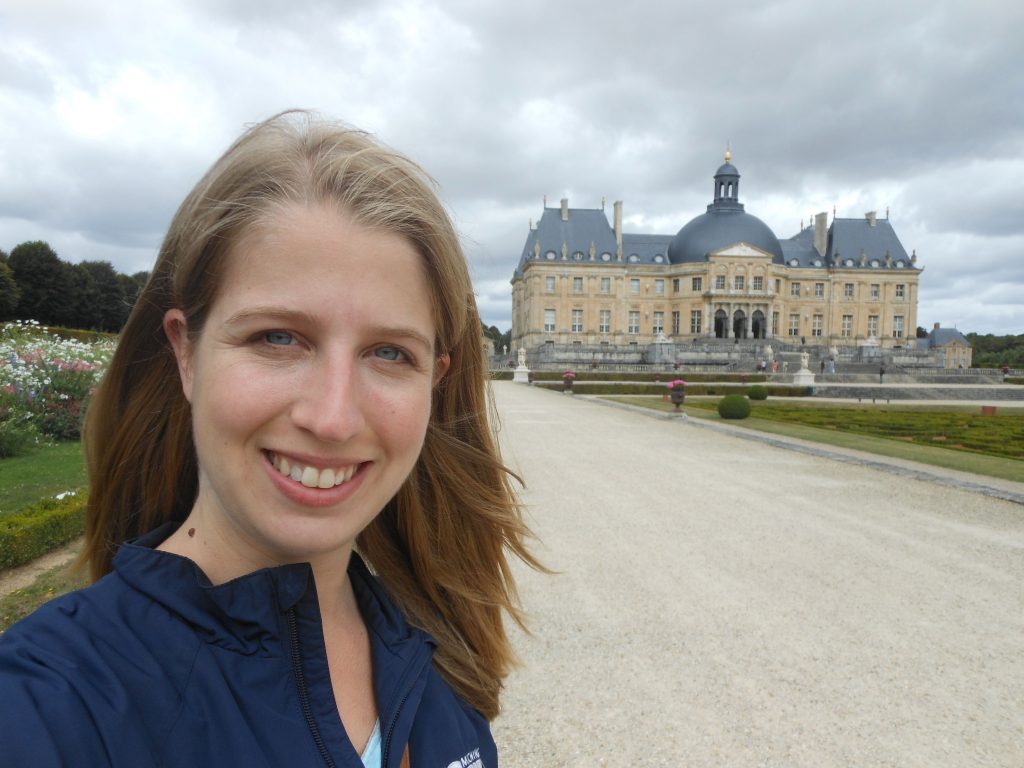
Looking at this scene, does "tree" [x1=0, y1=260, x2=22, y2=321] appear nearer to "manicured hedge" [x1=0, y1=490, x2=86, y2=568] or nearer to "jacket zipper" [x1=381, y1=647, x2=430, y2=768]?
"manicured hedge" [x1=0, y1=490, x2=86, y2=568]

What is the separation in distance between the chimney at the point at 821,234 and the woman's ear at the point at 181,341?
63610 millimetres

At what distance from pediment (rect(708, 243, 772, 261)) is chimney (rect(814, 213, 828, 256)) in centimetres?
944

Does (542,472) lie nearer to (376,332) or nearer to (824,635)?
(824,635)

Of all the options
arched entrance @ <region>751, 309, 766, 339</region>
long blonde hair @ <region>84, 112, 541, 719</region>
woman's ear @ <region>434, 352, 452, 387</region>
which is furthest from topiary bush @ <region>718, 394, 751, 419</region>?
arched entrance @ <region>751, 309, 766, 339</region>

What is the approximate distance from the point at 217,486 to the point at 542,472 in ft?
25.1

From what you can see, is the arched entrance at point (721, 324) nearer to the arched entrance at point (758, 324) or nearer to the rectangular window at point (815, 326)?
the arched entrance at point (758, 324)

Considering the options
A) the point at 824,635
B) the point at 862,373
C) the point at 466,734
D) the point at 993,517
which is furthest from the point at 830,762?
the point at 862,373

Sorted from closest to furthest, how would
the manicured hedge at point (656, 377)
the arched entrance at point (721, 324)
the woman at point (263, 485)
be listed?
1. the woman at point (263, 485)
2. the manicured hedge at point (656, 377)
3. the arched entrance at point (721, 324)

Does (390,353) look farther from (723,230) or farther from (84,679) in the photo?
(723,230)

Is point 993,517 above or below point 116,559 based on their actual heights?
below

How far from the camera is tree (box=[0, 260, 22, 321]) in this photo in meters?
31.8

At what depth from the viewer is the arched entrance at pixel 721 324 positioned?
5169cm

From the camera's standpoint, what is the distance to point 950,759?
8.58 ft

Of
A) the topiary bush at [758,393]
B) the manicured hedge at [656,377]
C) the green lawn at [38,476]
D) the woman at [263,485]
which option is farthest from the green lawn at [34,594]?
the manicured hedge at [656,377]
